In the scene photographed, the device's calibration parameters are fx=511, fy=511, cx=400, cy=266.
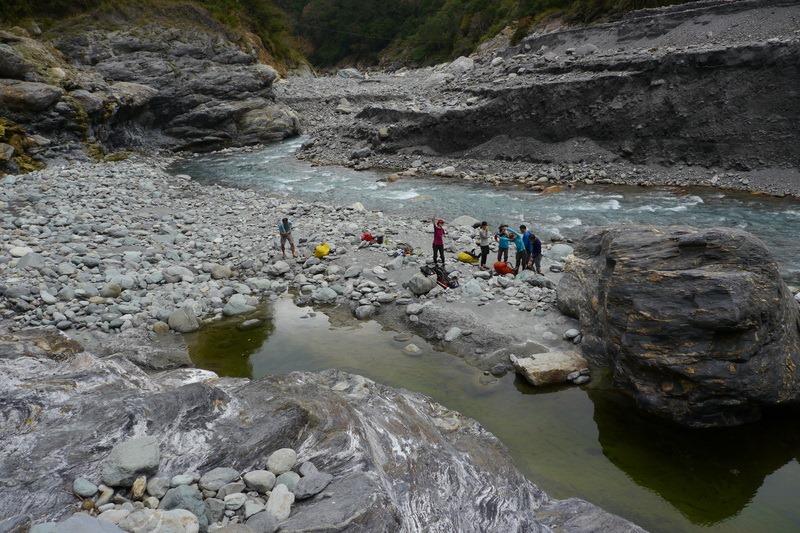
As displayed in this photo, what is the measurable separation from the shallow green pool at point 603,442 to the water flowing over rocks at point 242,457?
4.02 feet

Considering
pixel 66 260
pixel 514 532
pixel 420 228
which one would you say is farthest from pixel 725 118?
pixel 66 260

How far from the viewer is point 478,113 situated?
29.5 m

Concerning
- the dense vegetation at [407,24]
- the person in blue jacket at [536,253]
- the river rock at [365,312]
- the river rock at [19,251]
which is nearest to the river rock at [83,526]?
the river rock at [365,312]

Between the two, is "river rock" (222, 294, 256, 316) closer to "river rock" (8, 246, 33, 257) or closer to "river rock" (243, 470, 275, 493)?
"river rock" (8, 246, 33, 257)

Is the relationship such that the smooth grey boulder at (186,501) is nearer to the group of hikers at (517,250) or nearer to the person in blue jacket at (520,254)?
the group of hikers at (517,250)

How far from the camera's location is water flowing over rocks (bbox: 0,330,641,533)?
4.42 m

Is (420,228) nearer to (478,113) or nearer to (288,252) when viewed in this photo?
(288,252)

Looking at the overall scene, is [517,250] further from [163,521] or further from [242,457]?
[163,521]

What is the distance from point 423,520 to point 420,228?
540 inches

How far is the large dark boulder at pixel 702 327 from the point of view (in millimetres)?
7777

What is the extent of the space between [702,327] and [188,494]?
24.3 ft

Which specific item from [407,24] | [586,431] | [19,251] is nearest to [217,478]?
[586,431]

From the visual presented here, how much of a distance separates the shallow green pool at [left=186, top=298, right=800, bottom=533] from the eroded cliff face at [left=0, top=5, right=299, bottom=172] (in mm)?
23399

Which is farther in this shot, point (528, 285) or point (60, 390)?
point (528, 285)
